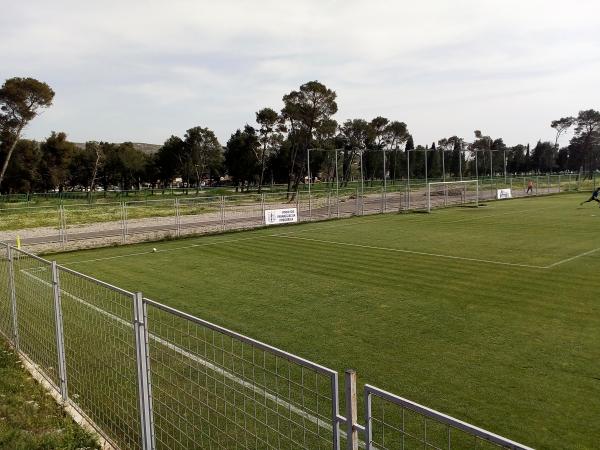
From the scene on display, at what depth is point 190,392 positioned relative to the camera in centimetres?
626

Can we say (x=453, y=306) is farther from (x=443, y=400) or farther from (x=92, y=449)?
(x=92, y=449)

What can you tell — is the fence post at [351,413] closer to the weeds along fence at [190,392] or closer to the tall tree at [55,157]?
the weeds along fence at [190,392]

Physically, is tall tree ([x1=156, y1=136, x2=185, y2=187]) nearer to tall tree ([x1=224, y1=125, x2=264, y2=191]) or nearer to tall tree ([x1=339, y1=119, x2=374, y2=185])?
tall tree ([x1=224, y1=125, x2=264, y2=191])

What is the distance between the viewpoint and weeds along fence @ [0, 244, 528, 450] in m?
4.31

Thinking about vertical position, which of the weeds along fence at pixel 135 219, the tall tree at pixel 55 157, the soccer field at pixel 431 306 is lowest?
the soccer field at pixel 431 306

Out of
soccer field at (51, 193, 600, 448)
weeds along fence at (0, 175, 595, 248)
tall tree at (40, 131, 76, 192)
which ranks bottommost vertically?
soccer field at (51, 193, 600, 448)

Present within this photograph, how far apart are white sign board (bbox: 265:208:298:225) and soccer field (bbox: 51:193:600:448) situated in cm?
542

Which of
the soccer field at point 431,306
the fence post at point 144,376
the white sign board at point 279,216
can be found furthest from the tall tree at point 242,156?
the fence post at point 144,376

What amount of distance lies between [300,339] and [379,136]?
78255mm

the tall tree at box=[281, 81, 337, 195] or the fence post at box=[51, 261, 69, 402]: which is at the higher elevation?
the tall tree at box=[281, 81, 337, 195]

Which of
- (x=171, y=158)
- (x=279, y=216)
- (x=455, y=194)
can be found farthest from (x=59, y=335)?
(x=171, y=158)

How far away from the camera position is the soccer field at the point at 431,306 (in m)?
5.96

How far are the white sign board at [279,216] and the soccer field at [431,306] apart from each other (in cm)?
542

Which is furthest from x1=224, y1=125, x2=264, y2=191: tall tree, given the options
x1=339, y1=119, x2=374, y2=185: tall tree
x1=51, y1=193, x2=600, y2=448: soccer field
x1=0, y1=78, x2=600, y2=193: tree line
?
x1=51, y1=193, x2=600, y2=448: soccer field
